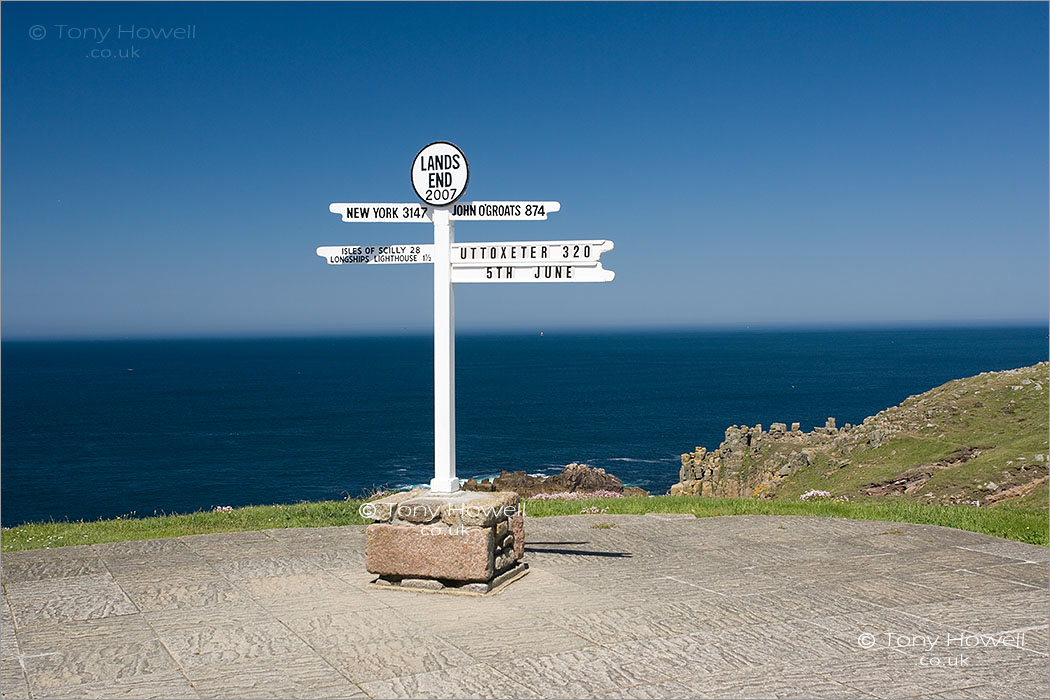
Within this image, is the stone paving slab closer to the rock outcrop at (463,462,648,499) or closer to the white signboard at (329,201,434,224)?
the white signboard at (329,201,434,224)

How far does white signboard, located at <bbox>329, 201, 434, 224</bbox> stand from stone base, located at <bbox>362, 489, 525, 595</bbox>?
238 cm

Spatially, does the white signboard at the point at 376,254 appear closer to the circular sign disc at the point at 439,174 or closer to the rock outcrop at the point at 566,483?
the circular sign disc at the point at 439,174

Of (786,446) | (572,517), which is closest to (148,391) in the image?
(786,446)

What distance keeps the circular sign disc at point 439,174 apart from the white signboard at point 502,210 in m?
0.13

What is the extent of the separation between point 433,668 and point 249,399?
98.3 meters

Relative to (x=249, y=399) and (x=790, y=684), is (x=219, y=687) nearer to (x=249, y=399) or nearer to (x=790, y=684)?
(x=790, y=684)

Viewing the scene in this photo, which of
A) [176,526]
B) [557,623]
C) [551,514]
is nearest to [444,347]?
[557,623]

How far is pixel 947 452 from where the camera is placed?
56.1 feet

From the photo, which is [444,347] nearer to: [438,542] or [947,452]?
[438,542]

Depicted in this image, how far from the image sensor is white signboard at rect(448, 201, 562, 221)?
7.23 m

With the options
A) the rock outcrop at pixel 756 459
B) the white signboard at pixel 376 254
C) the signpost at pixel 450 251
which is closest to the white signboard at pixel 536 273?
the signpost at pixel 450 251

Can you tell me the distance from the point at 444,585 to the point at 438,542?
36cm

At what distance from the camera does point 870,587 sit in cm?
701

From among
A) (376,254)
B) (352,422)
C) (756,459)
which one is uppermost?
(376,254)
